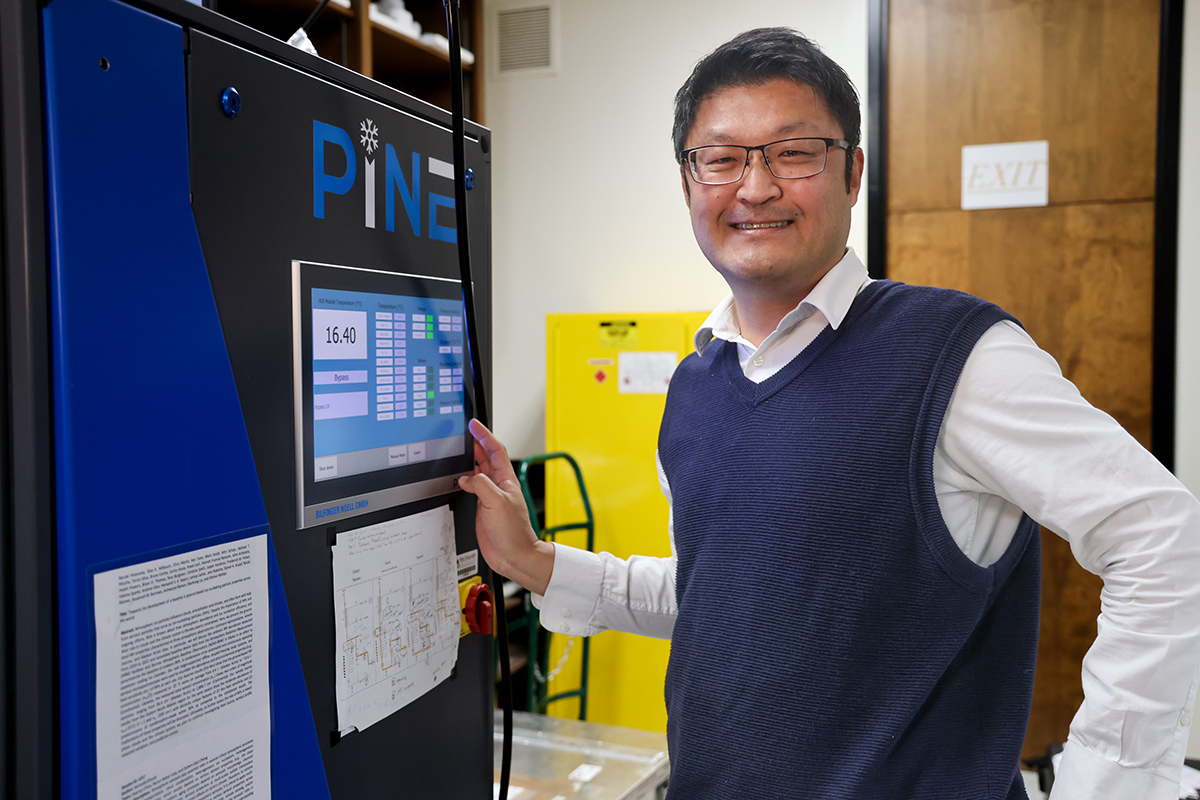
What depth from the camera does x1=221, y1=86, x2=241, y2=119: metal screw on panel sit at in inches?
28.5

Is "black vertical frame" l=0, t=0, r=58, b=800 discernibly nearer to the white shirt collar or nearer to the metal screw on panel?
the metal screw on panel

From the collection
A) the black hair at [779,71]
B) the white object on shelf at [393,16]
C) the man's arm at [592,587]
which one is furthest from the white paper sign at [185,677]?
the white object on shelf at [393,16]

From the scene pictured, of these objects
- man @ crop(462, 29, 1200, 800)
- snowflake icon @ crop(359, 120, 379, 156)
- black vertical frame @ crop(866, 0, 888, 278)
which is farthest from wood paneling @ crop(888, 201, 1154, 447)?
snowflake icon @ crop(359, 120, 379, 156)

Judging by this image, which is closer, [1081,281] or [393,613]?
[393,613]

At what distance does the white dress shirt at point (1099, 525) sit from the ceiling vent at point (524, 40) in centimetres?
302

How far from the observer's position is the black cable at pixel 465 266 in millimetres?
938

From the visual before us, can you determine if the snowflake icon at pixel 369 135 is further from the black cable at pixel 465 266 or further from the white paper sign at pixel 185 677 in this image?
the white paper sign at pixel 185 677

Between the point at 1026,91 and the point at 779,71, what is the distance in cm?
234

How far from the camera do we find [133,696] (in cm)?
64

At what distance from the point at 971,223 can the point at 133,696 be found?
10.2 feet

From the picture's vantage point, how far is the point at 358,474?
88 centimetres

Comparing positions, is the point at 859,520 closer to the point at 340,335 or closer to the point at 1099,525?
the point at 1099,525

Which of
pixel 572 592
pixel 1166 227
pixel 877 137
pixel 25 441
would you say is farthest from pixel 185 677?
pixel 1166 227

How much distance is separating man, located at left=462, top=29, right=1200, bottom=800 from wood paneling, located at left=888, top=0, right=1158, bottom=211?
2160mm
